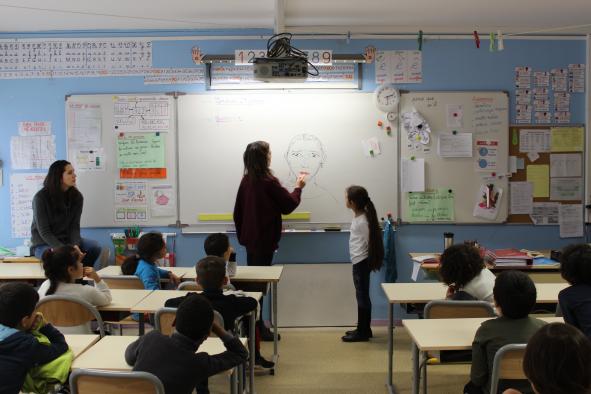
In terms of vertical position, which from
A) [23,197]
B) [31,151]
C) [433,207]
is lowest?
[433,207]

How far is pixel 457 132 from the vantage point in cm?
528

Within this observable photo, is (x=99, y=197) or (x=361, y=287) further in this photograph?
(x=99, y=197)

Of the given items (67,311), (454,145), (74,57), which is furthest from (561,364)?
(74,57)

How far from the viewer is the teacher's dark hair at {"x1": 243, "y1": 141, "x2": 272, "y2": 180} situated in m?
4.73

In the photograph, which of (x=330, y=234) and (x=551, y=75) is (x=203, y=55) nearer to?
(x=330, y=234)

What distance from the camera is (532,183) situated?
5.36 meters

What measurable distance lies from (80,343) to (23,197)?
130 inches

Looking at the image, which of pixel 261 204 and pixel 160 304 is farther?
pixel 261 204

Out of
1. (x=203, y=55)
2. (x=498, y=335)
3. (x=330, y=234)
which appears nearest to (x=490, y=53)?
(x=330, y=234)

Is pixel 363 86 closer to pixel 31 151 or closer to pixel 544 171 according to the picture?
pixel 544 171

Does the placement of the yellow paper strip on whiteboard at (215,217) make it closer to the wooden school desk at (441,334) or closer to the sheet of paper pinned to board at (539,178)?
the wooden school desk at (441,334)

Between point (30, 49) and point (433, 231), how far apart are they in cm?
413

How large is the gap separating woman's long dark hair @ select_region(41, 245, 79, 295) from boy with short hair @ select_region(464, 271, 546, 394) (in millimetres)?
2110

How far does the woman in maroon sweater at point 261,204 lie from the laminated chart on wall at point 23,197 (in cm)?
203
